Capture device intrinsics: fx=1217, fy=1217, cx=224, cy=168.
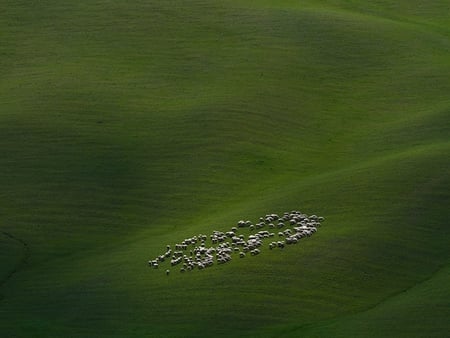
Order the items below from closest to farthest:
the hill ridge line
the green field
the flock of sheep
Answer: the green field
the flock of sheep
the hill ridge line

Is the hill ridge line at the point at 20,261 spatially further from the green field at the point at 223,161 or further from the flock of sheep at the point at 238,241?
the flock of sheep at the point at 238,241

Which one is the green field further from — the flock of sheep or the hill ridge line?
the flock of sheep

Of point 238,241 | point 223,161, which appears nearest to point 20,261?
point 238,241

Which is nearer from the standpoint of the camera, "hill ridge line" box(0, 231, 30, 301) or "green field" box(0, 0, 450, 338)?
"green field" box(0, 0, 450, 338)

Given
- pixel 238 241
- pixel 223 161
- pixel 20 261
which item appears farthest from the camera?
pixel 223 161

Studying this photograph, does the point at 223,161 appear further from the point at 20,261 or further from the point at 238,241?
the point at 20,261

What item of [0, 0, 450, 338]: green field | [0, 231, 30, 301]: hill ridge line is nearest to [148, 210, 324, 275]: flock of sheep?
[0, 0, 450, 338]: green field
